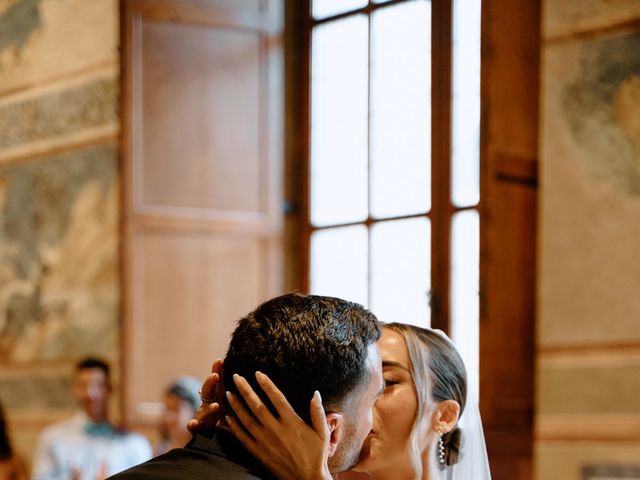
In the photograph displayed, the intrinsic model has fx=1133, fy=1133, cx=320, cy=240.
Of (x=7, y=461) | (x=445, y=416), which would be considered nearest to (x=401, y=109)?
(x=445, y=416)

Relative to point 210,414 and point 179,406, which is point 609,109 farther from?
point 210,414

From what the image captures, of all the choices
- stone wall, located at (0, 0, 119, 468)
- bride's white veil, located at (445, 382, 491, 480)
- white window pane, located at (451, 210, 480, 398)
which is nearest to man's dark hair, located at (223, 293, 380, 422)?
bride's white veil, located at (445, 382, 491, 480)

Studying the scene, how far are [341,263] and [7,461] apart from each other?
9.31 ft

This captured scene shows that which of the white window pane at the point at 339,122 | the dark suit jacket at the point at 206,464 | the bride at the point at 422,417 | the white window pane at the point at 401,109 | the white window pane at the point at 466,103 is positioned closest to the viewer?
the dark suit jacket at the point at 206,464

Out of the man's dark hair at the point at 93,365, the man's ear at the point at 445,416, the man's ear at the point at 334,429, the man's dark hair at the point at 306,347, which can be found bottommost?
the man's dark hair at the point at 93,365

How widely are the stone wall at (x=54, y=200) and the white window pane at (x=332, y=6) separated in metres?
1.42

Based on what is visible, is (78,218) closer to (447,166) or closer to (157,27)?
(157,27)

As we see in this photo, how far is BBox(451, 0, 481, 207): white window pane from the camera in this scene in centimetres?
665

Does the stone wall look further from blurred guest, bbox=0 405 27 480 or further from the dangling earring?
the dangling earring

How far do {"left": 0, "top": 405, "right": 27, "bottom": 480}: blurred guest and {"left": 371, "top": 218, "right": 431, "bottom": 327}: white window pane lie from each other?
9.63 ft

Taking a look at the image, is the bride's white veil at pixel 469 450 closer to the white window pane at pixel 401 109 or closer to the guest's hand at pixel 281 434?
the guest's hand at pixel 281 434

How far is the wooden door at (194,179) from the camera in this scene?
752 cm

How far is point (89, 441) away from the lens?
7477mm

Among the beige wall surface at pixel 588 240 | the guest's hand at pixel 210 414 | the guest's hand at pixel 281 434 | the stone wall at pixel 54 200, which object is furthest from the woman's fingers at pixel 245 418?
the stone wall at pixel 54 200
